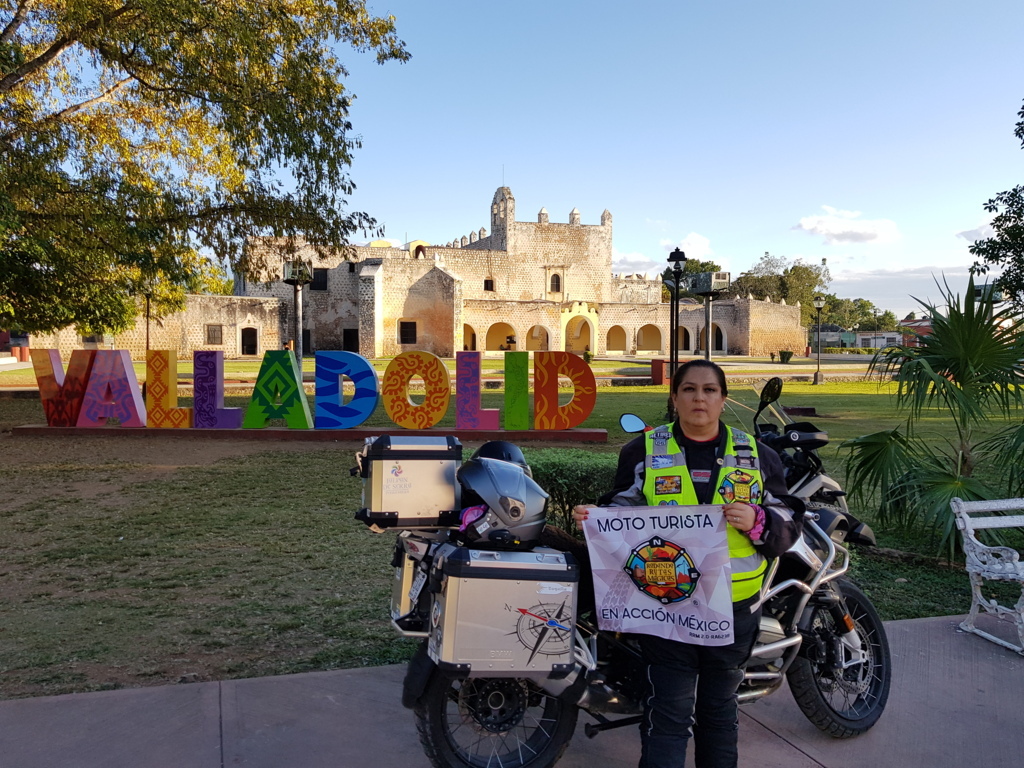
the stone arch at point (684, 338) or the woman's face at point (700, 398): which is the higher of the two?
the stone arch at point (684, 338)

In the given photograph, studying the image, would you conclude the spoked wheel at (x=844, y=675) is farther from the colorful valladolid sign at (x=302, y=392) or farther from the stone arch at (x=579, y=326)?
the stone arch at (x=579, y=326)

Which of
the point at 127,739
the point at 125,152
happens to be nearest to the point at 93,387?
the point at 125,152

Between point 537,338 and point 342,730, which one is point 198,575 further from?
point 537,338

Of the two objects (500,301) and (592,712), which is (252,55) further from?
(500,301)

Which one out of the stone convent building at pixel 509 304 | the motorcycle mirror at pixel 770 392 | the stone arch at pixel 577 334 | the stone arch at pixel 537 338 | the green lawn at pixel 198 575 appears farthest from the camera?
the stone arch at pixel 577 334

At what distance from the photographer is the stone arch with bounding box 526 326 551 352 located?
46.2m

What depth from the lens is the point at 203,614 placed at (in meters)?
4.41

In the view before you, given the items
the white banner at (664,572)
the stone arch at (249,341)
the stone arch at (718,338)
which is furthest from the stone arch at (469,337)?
the white banner at (664,572)

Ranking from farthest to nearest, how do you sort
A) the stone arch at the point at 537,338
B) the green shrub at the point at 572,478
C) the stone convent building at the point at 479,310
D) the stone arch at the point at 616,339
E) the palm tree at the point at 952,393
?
1. the stone arch at the point at 616,339
2. the stone arch at the point at 537,338
3. the stone convent building at the point at 479,310
4. the palm tree at the point at 952,393
5. the green shrub at the point at 572,478

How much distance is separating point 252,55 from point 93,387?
5.70 m

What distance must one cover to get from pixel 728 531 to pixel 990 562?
2392 mm

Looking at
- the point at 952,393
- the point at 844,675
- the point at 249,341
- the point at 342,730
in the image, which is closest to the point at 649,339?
the point at 249,341

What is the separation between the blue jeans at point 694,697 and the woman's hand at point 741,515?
0.31 m

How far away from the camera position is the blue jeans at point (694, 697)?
2.41m
